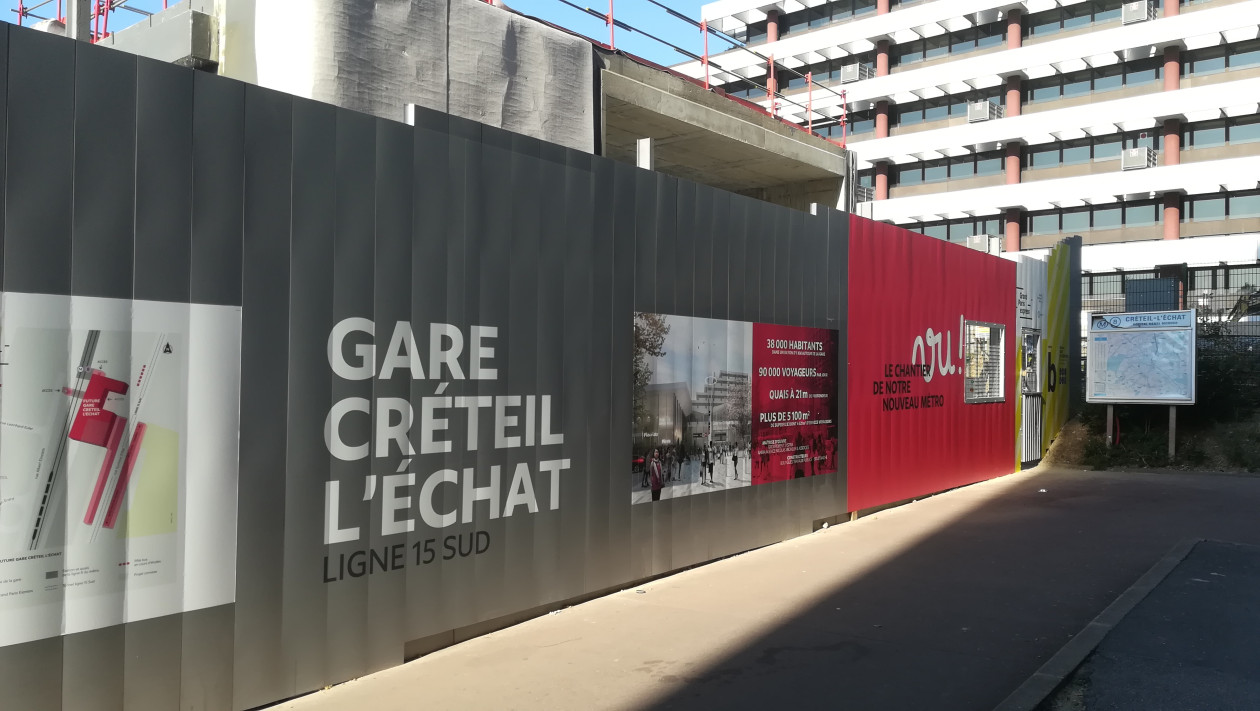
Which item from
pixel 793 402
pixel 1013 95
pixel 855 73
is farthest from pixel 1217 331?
pixel 855 73

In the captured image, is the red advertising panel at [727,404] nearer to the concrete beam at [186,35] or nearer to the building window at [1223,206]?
the concrete beam at [186,35]

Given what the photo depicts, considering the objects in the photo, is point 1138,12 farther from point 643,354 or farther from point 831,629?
point 831,629

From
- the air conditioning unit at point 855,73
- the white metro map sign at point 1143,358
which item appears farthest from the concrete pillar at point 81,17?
A: the air conditioning unit at point 855,73

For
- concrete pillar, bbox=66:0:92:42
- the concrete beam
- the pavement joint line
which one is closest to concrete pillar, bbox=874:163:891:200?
the pavement joint line

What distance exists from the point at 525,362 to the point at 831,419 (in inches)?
204

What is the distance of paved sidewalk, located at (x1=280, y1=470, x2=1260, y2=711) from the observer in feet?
18.1

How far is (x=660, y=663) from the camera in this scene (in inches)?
238

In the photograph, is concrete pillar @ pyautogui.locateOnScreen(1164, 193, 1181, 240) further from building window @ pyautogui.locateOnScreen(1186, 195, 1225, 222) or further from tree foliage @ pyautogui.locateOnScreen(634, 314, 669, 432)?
Answer: tree foliage @ pyautogui.locateOnScreen(634, 314, 669, 432)

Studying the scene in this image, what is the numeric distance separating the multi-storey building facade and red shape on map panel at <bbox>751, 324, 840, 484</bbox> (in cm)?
2860

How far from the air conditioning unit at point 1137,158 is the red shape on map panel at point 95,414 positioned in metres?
43.8

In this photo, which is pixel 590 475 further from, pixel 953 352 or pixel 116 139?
pixel 953 352

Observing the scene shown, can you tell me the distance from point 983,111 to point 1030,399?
102 feet

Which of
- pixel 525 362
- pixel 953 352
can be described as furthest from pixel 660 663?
pixel 953 352

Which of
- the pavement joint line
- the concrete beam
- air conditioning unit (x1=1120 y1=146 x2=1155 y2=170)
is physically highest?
air conditioning unit (x1=1120 y1=146 x2=1155 y2=170)
